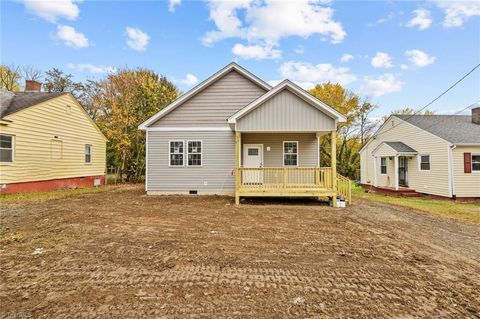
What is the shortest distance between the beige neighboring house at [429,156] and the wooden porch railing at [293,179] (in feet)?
22.8

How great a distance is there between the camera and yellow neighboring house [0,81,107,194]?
1198cm

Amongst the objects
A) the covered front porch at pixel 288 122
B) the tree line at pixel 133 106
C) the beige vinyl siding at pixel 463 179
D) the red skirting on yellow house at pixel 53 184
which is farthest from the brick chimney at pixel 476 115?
the red skirting on yellow house at pixel 53 184

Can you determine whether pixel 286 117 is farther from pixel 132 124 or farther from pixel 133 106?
pixel 133 106

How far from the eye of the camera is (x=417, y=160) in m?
15.7

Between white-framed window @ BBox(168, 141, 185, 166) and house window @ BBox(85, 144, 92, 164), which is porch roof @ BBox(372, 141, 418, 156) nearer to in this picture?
white-framed window @ BBox(168, 141, 185, 166)

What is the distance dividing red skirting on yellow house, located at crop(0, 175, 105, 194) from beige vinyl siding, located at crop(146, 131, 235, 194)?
651cm

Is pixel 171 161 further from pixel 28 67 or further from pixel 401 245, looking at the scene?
pixel 28 67

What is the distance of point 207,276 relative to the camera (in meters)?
3.62

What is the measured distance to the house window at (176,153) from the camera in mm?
12430

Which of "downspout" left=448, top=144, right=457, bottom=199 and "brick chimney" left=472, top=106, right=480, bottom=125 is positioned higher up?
"brick chimney" left=472, top=106, right=480, bottom=125

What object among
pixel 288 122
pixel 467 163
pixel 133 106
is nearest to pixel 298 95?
pixel 288 122

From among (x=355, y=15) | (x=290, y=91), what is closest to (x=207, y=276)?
(x=290, y=91)

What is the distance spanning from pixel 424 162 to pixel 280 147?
9.97 meters

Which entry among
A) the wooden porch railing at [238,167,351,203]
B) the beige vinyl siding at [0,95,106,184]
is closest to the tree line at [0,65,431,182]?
the beige vinyl siding at [0,95,106,184]
